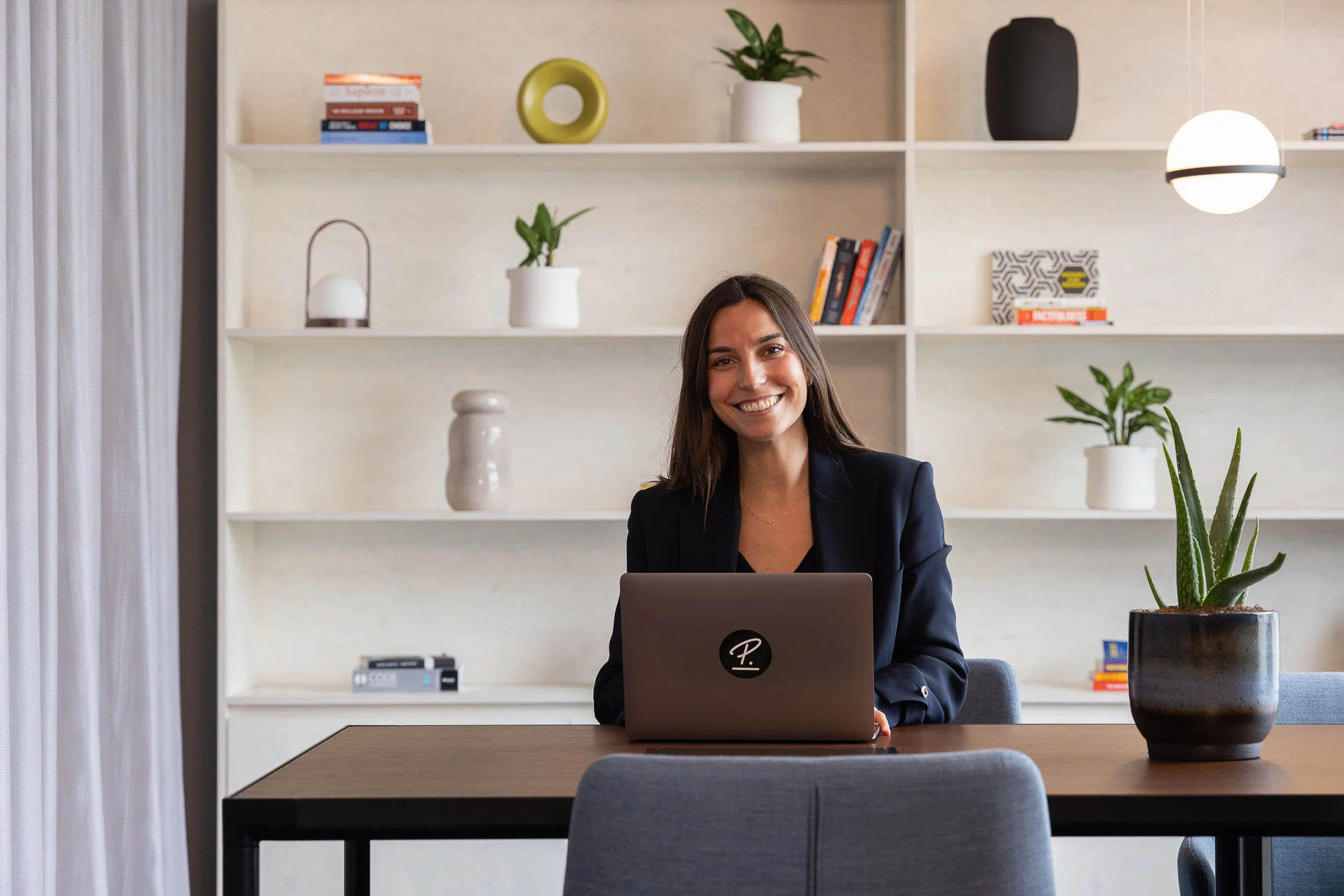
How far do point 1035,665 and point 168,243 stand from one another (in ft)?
7.70

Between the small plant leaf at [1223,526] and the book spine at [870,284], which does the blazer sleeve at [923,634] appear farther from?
the book spine at [870,284]

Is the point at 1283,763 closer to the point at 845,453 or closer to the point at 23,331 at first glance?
the point at 845,453

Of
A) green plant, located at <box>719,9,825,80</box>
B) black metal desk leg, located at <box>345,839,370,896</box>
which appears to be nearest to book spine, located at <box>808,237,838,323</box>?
green plant, located at <box>719,9,825,80</box>

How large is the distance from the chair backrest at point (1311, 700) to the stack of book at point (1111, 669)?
108 centimetres

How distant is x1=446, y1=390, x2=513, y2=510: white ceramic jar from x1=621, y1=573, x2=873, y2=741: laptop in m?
1.75

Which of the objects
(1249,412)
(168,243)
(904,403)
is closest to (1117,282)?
(1249,412)

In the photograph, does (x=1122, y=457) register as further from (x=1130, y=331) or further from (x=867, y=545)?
(x=867, y=545)

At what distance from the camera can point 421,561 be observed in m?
3.20

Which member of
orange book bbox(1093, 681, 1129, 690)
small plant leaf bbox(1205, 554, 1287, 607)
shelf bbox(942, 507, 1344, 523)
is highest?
small plant leaf bbox(1205, 554, 1287, 607)

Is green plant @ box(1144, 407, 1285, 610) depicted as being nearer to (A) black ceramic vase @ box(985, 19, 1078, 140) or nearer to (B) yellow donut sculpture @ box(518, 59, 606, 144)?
(A) black ceramic vase @ box(985, 19, 1078, 140)

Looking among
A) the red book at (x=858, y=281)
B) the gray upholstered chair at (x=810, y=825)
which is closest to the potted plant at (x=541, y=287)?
the red book at (x=858, y=281)

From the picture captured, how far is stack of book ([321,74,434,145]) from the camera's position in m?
3.01

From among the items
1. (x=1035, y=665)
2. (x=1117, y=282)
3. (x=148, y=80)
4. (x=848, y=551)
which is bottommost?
(x=1035, y=665)

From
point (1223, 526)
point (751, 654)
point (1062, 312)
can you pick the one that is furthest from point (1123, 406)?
point (751, 654)
